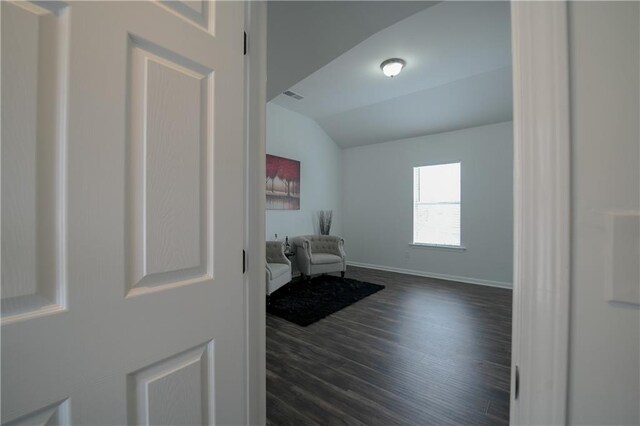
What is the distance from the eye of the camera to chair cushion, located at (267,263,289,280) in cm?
367

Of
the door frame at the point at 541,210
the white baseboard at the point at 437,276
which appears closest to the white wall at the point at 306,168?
the white baseboard at the point at 437,276

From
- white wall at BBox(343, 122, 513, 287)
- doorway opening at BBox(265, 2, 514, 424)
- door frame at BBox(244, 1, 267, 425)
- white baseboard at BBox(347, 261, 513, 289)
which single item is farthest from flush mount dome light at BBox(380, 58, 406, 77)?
white baseboard at BBox(347, 261, 513, 289)

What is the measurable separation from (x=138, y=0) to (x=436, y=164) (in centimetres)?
522

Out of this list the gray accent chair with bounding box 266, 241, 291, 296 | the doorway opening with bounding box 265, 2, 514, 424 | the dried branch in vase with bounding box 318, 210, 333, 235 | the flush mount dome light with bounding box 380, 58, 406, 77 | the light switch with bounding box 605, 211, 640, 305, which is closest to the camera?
the light switch with bounding box 605, 211, 640, 305

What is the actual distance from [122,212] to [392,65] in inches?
134

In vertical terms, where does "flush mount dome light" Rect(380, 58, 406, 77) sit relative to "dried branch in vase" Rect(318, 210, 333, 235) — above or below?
above

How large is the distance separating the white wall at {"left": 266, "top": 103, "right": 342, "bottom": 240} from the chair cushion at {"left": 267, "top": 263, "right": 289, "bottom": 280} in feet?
2.63

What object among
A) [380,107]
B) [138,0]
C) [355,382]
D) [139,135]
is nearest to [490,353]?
[355,382]

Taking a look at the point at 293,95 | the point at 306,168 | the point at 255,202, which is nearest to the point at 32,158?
the point at 255,202

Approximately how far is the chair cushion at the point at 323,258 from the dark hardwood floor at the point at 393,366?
1158 millimetres

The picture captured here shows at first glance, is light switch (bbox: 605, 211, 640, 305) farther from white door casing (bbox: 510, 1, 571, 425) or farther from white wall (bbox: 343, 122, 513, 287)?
white wall (bbox: 343, 122, 513, 287)

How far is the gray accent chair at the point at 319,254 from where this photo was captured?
4.58 metres

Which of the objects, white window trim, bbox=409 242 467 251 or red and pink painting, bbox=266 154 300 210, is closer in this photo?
red and pink painting, bbox=266 154 300 210

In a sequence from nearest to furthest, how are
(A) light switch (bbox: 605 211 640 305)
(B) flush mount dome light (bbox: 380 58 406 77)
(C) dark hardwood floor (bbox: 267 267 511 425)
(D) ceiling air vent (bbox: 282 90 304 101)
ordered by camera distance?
(A) light switch (bbox: 605 211 640 305) < (C) dark hardwood floor (bbox: 267 267 511 425) < (B) flush mount dome light (bbox: 380 58 406 77) < (D) ceiling air vent (bbox: 282 90 304 101)
